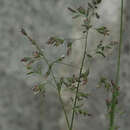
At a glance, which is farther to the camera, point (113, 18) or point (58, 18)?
point (58, 18)

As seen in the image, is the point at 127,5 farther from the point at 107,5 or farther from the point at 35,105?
the point at 35,105

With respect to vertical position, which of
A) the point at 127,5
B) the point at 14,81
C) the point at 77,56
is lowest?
the point at 14,81

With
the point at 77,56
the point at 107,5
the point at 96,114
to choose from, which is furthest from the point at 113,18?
the point at 96,114

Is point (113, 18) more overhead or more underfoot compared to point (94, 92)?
more overhead

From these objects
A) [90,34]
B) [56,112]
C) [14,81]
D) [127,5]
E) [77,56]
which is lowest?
[56,112]

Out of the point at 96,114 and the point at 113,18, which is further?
the point at 113,18

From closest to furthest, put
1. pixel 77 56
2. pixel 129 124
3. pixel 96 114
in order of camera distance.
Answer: pixel 129 124 < pixel 96 114 < pixel 77 56

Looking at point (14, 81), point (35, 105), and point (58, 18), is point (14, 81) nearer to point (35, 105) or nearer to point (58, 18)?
point (35, 105)

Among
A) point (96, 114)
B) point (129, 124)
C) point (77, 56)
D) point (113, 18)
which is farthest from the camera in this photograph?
point (77, 56)

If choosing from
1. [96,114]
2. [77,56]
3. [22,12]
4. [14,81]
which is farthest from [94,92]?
[22,12]

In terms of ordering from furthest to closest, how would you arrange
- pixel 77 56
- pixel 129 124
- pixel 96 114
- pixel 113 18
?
pixel 77 56 < pixel 113 18 < pixel 96 114 < pixel 129 124
